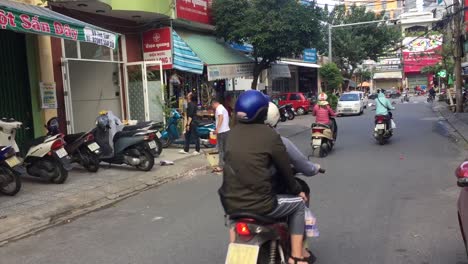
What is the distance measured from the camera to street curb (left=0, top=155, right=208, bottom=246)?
21.9ft

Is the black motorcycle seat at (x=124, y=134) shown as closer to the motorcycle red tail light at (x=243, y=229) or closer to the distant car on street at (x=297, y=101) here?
the motorcycle red tail light at (x=243, y=229)

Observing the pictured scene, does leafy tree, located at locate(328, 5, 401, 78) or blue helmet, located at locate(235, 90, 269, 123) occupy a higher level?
leafy tree, located at locate(328, 5, 401, 78)

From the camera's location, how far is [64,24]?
359 inches

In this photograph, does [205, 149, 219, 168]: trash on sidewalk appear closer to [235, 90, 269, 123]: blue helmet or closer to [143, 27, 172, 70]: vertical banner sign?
[143, 27, 172, 70]: vertical banner sign

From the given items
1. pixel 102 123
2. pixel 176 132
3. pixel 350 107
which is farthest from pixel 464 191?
pixel 350 107

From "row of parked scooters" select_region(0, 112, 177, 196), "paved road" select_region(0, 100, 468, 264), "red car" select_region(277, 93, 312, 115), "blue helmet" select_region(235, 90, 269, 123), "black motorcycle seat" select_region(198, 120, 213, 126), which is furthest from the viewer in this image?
"red car" select_region(277, 93, 312, 115)

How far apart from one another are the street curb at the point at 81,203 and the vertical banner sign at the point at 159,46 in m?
5.79

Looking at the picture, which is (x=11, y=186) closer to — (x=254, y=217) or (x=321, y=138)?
(x=254, y=217)

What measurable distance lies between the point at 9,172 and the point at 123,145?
2.79m

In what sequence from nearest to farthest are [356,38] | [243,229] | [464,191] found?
[243,229] < [464,191] < [356,38]

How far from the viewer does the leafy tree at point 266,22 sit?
18875mm

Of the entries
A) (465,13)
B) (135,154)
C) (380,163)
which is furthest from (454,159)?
(465,13)

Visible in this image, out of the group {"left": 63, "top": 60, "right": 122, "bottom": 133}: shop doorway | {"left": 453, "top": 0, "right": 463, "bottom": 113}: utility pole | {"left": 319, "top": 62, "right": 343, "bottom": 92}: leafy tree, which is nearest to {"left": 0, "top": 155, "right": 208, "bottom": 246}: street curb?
{"left": 63, "top": 60, "right": 122, "bottom": 133}: shop doorway

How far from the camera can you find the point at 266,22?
1892 centimetres
